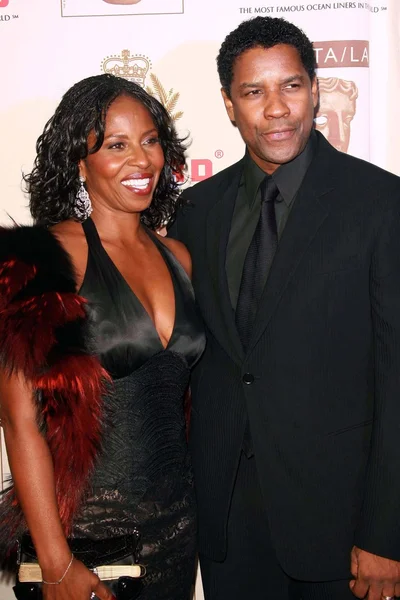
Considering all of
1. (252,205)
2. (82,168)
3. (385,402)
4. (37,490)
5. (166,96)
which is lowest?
(37,490)

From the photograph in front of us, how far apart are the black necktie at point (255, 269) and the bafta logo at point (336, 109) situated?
30.4 inches

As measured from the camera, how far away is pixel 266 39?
6.40ft

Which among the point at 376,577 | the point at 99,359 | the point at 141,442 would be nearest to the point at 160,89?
the point at 99,359

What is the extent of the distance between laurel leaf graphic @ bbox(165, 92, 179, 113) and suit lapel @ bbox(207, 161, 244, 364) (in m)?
0.52

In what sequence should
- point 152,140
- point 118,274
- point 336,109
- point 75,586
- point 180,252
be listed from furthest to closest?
point 336,109 → point 180,252 → point 152,140 → point 118,274 → point 75,586

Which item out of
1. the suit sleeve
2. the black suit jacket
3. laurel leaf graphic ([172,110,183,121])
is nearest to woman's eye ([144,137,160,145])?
the black suit jacket

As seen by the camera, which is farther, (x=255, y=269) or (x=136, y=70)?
(x=136, y=70)

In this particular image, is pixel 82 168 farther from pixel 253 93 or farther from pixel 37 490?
pixel 37 490

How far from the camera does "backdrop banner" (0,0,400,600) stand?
2.49m

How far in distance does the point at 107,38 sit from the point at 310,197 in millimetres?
1142

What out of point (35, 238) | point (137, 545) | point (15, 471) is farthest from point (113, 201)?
point (137, 545)

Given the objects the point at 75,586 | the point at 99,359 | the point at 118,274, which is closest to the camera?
the point at 75,586

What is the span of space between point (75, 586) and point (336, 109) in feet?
5.82

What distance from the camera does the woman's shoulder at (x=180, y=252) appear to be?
2127mm
